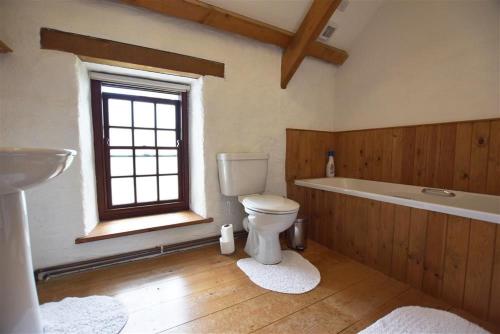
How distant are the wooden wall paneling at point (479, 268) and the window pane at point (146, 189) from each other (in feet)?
7.46

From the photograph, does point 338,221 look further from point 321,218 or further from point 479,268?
point 479,268

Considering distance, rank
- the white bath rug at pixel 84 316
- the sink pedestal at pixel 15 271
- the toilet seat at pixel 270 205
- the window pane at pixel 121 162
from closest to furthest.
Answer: the sink pedestal at pixel 15 271
the white bath rug at pixel 84 316
the toilet seat at pixel 270 205
the window pane at pixel 121 162

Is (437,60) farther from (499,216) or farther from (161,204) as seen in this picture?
(161,204)

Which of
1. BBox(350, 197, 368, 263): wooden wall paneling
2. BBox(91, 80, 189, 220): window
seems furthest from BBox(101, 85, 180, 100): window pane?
BBox(350, 197, 368, 263): wooden wall paneling

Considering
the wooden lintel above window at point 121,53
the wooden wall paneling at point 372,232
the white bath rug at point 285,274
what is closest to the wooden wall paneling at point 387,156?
the wooden wall paneling at point 372,232

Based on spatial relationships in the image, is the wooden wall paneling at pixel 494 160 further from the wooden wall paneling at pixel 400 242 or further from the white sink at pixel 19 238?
the white sink at pixel 19 238

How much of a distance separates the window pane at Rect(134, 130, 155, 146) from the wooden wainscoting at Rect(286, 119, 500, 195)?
1.34 m

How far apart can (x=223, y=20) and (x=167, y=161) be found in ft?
4.29

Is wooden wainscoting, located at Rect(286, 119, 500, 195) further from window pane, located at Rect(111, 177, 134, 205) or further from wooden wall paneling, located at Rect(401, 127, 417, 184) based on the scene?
window pane, located at Rect(111, 177, 134, 205)

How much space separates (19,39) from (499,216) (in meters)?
2.82

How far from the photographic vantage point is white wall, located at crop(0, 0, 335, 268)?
4.50ft

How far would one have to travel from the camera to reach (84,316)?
1.16 metres

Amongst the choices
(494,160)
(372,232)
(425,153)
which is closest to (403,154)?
(425,153)

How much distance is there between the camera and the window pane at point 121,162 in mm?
1926
